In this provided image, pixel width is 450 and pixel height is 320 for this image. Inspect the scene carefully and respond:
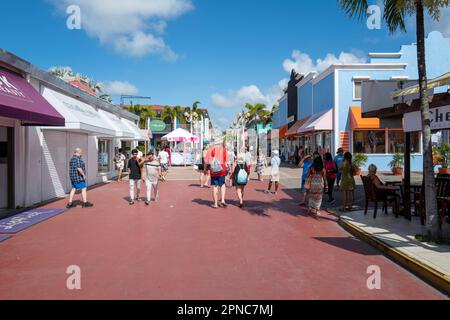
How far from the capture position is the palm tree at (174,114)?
5174cm

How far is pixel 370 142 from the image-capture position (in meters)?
23.2

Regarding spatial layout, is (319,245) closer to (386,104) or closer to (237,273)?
(237,273)

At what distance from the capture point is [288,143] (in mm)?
41844

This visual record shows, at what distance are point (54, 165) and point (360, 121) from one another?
1747 cm

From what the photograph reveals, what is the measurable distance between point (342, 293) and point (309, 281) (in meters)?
0.49

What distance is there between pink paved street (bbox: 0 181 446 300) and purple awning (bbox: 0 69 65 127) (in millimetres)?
2460

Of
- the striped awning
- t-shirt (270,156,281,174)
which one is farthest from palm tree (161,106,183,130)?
the striped awning

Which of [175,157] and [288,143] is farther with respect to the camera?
[288,143]

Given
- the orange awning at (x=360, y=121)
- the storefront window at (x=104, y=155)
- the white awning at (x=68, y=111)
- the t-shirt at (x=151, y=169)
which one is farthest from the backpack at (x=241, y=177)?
the orange awning at (x=360, y=121)

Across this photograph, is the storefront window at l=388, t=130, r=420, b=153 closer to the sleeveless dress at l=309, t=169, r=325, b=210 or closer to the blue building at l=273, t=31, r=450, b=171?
the blue building at l=273, t=31, r=450, b=171

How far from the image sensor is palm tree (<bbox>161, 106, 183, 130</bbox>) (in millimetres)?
51737

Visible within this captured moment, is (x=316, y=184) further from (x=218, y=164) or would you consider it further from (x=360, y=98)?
(x=360, y=98)

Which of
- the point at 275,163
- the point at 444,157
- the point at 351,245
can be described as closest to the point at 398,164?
the point at 444,157
